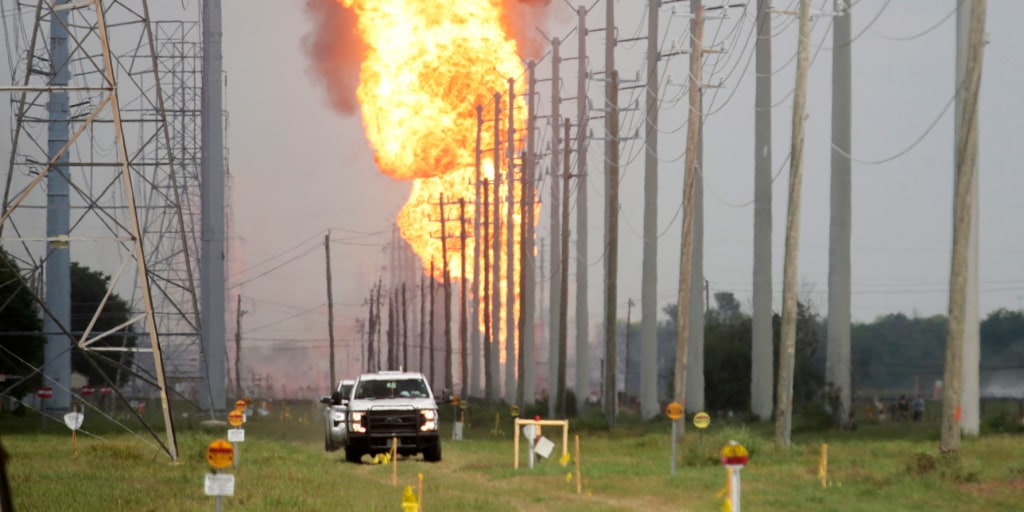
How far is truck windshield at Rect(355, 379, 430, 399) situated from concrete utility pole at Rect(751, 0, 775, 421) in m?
27.7

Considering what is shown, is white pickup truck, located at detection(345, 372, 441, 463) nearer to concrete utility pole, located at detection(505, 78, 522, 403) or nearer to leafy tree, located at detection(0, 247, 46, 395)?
leafy tree, located at detection(0, 247, 46, 395)

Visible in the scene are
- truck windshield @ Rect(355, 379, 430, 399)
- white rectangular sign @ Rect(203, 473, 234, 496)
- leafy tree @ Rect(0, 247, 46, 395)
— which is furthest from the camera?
leafy tree @ Rect(0, 247, 46, 395)

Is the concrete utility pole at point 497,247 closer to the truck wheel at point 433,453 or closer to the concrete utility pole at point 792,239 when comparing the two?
the concrete utility pole at point 792,239

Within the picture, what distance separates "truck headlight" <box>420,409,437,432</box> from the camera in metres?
38.7

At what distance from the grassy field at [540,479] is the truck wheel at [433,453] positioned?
18.1 inches

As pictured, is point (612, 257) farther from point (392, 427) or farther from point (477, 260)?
point (477, 260)

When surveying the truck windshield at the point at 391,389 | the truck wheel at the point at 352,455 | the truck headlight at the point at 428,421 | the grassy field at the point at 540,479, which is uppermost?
the truck windshield at the point at 391,389

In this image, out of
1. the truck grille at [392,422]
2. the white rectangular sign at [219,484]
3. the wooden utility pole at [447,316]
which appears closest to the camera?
the white rectangular sign at [219,484]

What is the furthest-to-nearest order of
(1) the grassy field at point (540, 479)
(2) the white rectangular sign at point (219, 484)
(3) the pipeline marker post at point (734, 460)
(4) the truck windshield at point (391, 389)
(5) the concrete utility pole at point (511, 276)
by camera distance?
(5) the concrete utility pole at point (511, 276)
(4) the truck windshield at point (391, 389)
(1) the grassy field at point (540, 479)
(3) the pipeline marker post at point (734, 460)
(2) the white rectangular sign at point (219, 484)

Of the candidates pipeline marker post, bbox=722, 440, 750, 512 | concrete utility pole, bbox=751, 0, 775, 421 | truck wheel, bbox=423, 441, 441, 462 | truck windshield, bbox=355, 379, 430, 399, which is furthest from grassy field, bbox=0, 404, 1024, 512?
concrete utility pole, bbox=751, 0, 775, 421

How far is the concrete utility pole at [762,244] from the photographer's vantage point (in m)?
65.3

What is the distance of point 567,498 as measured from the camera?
25672mm

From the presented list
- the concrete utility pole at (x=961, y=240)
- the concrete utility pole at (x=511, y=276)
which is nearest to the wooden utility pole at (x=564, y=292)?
the concrete utility pole at (x=511, y=276)

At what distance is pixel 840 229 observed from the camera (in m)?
57.2
